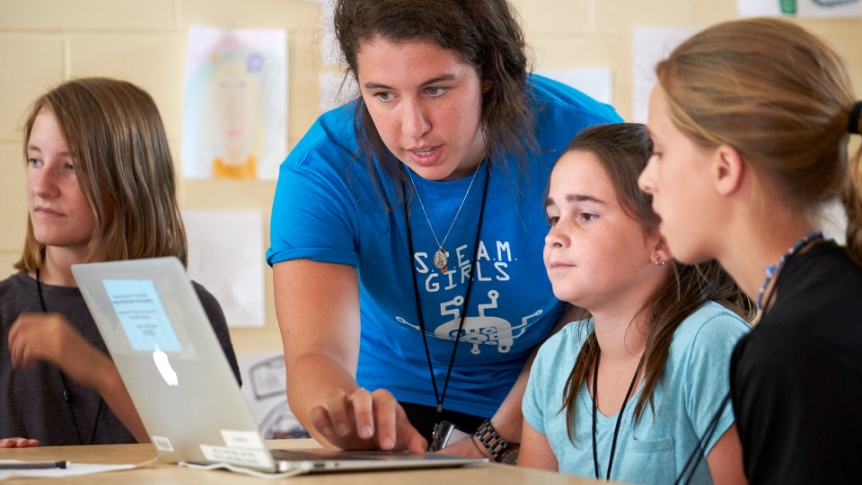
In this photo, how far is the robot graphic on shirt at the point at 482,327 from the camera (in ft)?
4.81

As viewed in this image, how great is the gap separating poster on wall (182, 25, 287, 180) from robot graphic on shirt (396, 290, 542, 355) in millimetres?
826

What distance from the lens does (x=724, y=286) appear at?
129 centimetres

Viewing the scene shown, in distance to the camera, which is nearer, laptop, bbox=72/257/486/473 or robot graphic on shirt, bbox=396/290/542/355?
laptop, bbox=72/257/486/473

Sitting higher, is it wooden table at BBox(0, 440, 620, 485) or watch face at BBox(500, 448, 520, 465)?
wooden table at BBox(0, 440, 620, 485)

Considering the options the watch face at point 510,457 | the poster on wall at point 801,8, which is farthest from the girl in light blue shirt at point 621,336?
the poster on wall at point 801,8

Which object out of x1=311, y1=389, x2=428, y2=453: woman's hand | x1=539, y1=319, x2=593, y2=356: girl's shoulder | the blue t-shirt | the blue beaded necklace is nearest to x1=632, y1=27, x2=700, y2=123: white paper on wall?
the blue t-shirt

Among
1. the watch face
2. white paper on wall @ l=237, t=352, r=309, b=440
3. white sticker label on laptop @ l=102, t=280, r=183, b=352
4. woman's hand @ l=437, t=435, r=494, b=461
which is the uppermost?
white sticker label on laptop @ l=102, t=280, r=183, b=352

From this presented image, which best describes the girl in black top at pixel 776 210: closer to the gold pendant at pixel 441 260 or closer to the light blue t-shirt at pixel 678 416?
the light blue t-shirt at pixel 678 416

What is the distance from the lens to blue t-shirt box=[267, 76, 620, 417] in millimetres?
1385

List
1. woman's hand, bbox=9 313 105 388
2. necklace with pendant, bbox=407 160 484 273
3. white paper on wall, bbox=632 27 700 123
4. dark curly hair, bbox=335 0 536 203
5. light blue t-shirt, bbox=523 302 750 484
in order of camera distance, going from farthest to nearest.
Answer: white paper on wall, bbox=632 27 700 123 < necklace with pendant, bbox=407 160 484 273 < woman's hand, bbox=9 313 105 388 < dark curly hair, bbox=335 0 536 203 < light blue t-shirt, bbox=523 302 750 484

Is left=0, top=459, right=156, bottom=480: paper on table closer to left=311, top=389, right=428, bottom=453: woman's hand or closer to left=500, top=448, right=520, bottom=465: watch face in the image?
left=311, top=389, right=428, bottom=453: woman's hand

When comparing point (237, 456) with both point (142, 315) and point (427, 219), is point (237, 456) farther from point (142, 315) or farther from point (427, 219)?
point (427, 219)

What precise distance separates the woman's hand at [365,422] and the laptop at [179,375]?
24 millimetres

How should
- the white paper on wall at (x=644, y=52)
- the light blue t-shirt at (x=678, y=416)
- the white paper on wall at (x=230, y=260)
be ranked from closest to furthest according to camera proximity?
1. the light blue t-shirt at (x=678, y=416)
2. the white paper on wall at (x=230, y=260)
3. the white paper on wall at (x=644, y=52)
